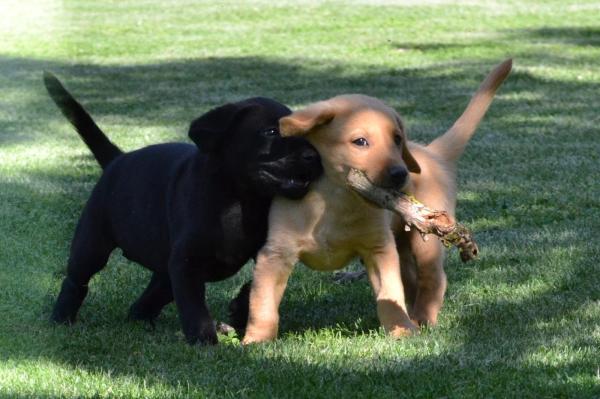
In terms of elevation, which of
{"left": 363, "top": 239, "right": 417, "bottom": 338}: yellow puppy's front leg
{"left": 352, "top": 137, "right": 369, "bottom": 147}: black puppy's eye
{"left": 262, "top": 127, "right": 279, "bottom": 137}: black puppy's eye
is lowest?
{"left": 363, "top": 239, "right": 417, "bottom": 338}: yellow puppy's front leg

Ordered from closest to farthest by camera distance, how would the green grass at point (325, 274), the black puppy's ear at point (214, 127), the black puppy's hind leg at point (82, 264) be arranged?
1. the green grass at point (325, 274)
2. the black puppy's ear at point (214, 127)
3. the black puppy's hind leg at point (82, 264)

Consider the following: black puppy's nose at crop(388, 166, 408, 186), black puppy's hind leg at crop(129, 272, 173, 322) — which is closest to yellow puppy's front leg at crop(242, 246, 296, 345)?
black puppy's nose at crop(388, 166, 408, 186)

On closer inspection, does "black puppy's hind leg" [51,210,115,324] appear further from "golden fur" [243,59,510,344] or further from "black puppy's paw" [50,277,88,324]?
"golden fur" [243,59,510,344]

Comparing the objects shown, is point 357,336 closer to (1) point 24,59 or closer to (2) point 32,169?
(2) point 32,169

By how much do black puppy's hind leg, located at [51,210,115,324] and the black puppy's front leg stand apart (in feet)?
2.50

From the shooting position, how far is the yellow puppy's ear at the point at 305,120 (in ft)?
16.2

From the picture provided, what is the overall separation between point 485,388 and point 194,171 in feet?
5.47

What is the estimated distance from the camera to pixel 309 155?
5.07 metres

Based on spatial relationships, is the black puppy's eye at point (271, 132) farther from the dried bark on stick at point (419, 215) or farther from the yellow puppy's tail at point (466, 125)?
the yellow puppy's tail at point (466, 125)

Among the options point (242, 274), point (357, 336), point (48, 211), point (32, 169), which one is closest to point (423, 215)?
point (357, 336)

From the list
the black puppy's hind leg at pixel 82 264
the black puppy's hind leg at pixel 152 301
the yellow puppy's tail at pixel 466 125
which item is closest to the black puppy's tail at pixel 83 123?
the black puppy's hind leg at pixel 82 264

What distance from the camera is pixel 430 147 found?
19.2ft

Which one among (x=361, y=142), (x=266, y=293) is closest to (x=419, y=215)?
(x=361, y=142)

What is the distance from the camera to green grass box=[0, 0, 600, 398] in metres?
4.54
